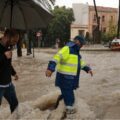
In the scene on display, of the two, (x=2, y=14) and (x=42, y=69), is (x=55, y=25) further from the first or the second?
(x=2, y=14)

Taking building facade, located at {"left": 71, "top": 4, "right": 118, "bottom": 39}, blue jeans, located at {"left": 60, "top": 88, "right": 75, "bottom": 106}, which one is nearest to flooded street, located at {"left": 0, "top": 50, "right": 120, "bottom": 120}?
blue jeans, located at {"left": 60, "top": 88, "right": 75, "bottom": 106}

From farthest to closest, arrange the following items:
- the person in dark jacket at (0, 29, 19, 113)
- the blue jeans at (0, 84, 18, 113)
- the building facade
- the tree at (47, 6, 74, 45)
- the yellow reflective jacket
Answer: the building facade
the tree at (47, 6, 74, 45)
the yellow reflective jacket
the blue jeans at (0, 84, 18, 113)
the person in dark jacket at (0, 29, 19, 113)

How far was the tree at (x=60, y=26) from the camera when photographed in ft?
247

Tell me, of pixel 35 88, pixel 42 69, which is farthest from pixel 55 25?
pixel 35 88

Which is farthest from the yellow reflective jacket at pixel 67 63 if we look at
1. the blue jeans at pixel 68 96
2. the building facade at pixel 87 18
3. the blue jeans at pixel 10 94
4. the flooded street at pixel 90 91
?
the building facade at pixel 87 18

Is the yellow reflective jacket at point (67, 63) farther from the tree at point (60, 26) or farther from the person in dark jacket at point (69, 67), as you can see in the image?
the tree at point (60, 26)

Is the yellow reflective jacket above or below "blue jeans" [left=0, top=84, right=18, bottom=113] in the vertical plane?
above

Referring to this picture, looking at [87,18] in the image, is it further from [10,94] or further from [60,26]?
[10,94]

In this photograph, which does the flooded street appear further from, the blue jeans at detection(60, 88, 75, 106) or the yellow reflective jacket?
the yellow reflective jacket

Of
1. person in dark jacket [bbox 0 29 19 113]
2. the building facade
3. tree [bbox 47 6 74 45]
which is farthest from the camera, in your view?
the building facade

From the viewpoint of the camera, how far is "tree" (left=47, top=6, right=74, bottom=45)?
75.4 metres

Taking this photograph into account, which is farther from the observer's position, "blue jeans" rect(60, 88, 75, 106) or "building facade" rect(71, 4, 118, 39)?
"building facade" rect(71, 4, 118, 39)

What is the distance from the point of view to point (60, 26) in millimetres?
79375

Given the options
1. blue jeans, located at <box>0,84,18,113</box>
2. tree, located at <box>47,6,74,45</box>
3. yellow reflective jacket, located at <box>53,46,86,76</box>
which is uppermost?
yellow reflective jacket, located at <box>53,46,86,76</box>
